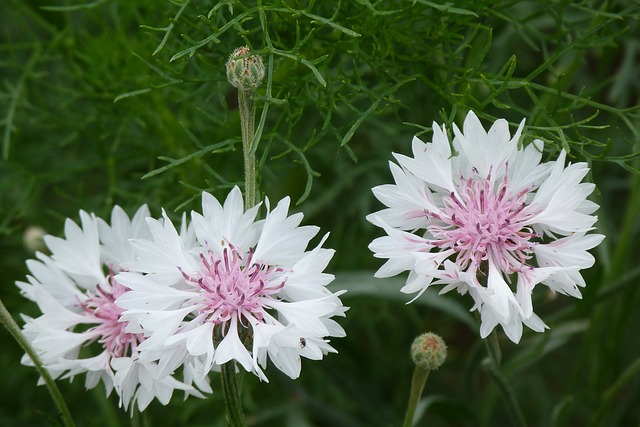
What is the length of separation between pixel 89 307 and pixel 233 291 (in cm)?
16

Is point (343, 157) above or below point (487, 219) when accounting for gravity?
above

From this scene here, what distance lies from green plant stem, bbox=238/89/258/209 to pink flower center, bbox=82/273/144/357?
0.44 ft

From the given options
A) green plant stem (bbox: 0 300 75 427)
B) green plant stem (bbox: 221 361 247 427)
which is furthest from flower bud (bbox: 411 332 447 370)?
green plant stem (bbox: 0 300 75 427)

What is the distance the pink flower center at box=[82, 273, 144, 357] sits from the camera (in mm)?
615

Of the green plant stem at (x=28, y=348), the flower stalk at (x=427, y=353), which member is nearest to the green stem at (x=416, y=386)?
the flower stalk at (x=427, y=353)

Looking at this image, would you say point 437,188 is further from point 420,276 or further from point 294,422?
point 294,422

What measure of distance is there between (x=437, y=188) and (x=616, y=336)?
432 mm

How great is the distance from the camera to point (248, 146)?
548mm

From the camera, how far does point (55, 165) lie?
1.15m

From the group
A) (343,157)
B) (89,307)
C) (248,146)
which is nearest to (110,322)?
(89,307)

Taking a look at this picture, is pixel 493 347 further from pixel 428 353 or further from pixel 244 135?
pixel 244 135

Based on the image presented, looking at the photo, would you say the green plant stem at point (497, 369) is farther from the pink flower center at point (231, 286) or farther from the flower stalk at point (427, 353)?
the pink flower center at point (231, 286)

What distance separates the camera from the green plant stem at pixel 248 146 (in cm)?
54

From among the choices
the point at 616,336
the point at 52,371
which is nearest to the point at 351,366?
the point at 616,336
